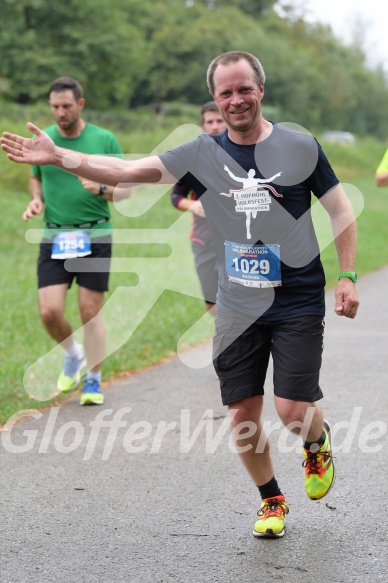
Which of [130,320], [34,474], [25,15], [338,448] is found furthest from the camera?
[25,15]

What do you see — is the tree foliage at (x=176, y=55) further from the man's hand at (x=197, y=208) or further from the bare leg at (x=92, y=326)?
the bare leg at (x=92, y=326)

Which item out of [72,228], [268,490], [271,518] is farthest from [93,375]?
[271,518]

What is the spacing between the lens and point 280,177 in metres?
4.46

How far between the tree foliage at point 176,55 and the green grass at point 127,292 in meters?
30.5

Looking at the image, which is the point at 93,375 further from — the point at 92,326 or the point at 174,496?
the point at 174,496

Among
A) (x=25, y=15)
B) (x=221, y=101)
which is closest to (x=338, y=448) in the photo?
(x=221, y=101)

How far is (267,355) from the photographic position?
4.75 metres

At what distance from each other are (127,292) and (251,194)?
8.54 meters

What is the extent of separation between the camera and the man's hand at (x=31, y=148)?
421cm

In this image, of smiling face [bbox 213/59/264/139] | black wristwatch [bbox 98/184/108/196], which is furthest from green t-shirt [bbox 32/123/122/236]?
smiling face [bbox 213/59/264/139]

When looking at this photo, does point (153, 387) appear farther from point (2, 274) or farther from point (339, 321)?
point (2, 274)

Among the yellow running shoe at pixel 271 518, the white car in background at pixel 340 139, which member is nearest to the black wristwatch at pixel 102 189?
the yellow running shoe at pixel 271 518

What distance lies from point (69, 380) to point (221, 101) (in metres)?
4.00

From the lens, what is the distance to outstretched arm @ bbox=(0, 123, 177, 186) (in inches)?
167
